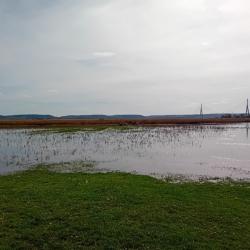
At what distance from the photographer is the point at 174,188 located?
13.9 metres

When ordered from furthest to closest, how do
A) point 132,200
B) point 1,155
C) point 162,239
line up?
point 1,155 < point 132,200 < point 162,239

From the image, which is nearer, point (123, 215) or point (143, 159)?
point (123, 215)

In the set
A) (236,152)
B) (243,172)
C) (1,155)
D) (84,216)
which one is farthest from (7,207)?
(236,152)

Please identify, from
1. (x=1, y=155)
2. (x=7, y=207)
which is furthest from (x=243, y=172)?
(x=1, y=155)

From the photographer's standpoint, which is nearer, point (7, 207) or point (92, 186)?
point (7, 207)

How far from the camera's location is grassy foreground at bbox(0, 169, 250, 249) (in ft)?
26.4

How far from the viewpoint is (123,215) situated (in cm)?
993

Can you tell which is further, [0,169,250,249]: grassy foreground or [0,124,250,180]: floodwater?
[0,124,250,180]: floodwater

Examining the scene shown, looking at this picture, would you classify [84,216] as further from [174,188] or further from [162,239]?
[174,188]

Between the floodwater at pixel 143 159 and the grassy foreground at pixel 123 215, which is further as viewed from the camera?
the floodwater at pixel 143 159

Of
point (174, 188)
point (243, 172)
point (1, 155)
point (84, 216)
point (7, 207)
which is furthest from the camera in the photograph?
point (1, 155)

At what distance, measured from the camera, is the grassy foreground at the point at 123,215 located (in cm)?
805

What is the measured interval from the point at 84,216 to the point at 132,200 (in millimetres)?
2432

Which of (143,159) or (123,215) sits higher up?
(123,215)
